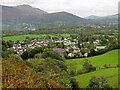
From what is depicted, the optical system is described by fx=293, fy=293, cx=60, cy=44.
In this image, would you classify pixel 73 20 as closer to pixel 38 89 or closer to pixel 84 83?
pixel 84 83

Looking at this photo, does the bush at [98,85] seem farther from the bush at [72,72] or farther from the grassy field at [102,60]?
the grassy field at [102,60]

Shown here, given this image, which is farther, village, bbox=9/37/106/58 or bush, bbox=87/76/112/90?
village, bbox=9/37/106/58

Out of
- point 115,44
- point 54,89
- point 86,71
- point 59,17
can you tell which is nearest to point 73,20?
point 59,17

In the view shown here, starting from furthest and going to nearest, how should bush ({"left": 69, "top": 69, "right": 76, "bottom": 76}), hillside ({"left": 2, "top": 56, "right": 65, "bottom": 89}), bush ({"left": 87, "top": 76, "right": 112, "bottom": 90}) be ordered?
bush ({"left": 69, "top": 69, "right": 76, "bottom": 76}) < bush ({"left": 87, "top": 76, "right": 112, "bottom": 90}) < hillside ({"left": 2, "top": 56, "right": 65, "bottom": 89})

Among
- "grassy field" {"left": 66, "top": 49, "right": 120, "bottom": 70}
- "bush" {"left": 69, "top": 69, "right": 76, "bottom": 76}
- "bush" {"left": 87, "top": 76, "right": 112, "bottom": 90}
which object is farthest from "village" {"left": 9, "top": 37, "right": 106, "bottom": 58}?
"bush" {"left": 87, "top": 76, "right": 112, "bottom": 90}

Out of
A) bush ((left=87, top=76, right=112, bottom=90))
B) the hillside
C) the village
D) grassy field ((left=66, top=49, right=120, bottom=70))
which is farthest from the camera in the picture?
the village

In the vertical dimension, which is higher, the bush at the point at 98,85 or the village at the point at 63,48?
the bush at the point at 98,85

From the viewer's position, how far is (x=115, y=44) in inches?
1150

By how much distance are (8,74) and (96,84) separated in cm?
865

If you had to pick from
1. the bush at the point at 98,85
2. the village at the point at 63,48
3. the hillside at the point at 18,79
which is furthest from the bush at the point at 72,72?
the hillside at the point at 18,79

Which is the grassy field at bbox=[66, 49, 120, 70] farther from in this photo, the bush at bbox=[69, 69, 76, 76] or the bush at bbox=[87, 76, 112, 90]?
the bush at bbox=[87, 76, 112, 90]

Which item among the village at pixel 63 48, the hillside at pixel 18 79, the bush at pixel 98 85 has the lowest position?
the village at pixel 63 48

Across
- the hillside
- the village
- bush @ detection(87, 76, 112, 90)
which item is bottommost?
the village

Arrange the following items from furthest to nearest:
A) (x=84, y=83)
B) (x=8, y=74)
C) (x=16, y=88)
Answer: (x=84, y=83)
(x=8, y=74)
(x=16, y=88)
